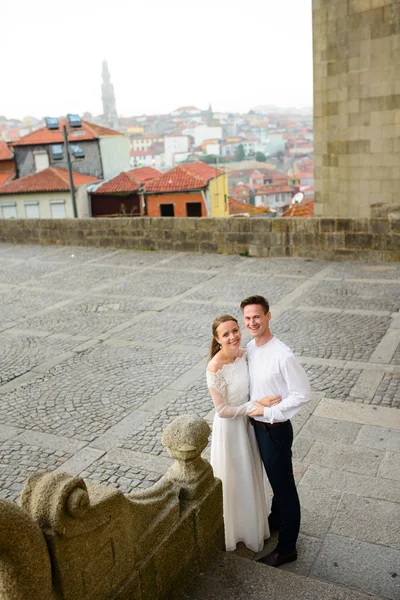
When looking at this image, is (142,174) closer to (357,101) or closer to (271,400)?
(357,101)

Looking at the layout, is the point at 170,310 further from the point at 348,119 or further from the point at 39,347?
the point at 348,119

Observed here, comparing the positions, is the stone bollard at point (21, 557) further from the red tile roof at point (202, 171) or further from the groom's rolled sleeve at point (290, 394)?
the red tile roof at point (202, 171)

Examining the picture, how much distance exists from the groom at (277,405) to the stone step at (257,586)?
312mm

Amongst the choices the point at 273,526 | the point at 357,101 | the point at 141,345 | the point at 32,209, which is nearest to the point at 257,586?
the point at 273,526

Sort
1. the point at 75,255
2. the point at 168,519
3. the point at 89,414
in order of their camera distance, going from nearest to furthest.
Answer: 1. the point at 168,519
2. the point at 89,414
3. the point at 75,255

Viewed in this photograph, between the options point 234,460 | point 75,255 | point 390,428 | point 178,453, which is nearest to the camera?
point 178,453

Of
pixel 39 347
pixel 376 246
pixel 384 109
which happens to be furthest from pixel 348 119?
pixel 39 347

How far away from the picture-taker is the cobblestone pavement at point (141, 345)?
17.1 ft

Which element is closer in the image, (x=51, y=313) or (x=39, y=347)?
(x=39, y=347)

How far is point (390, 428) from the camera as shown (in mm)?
5074

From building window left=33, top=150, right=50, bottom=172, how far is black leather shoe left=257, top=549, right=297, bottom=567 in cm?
4245

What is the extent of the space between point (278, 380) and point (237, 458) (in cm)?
52

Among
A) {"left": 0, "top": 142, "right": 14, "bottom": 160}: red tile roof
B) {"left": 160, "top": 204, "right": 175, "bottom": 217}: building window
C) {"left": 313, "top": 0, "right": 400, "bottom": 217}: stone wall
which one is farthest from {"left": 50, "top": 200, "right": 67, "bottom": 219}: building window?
{"left": 313, "top": 0, "right": 400, "bottom": 217}: stone wall

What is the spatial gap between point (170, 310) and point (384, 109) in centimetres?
764
